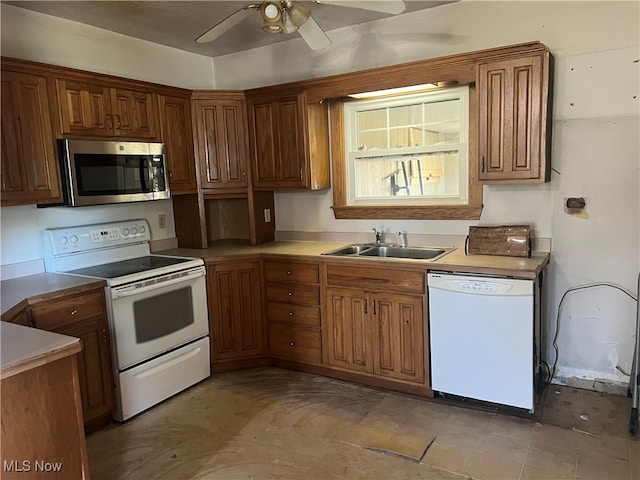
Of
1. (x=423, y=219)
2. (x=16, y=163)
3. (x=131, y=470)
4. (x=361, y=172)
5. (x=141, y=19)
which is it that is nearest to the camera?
(x=131, y=470)

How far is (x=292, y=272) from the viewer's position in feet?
11.1

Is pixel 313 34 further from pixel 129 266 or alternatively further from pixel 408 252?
pixel 129 266

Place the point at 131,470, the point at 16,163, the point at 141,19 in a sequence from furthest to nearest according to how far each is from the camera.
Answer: the point at 141,19
the point at 16,163
the point at 131,470

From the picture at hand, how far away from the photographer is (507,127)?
2.78 meters

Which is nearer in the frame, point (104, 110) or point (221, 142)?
point (104, 110)

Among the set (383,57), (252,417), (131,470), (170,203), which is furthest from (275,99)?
(131,470)

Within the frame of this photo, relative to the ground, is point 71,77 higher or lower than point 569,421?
higher

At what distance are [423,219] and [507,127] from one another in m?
0.92

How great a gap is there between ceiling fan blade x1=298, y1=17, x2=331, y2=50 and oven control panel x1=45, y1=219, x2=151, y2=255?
→ 196 cm

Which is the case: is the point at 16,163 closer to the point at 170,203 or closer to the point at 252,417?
the point at 170,203

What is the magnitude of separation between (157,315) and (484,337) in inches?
80.2

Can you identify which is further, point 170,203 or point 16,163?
point 170,203

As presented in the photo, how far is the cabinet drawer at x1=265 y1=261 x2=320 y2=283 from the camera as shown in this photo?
3.29m

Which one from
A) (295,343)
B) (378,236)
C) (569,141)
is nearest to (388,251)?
(378,236)
